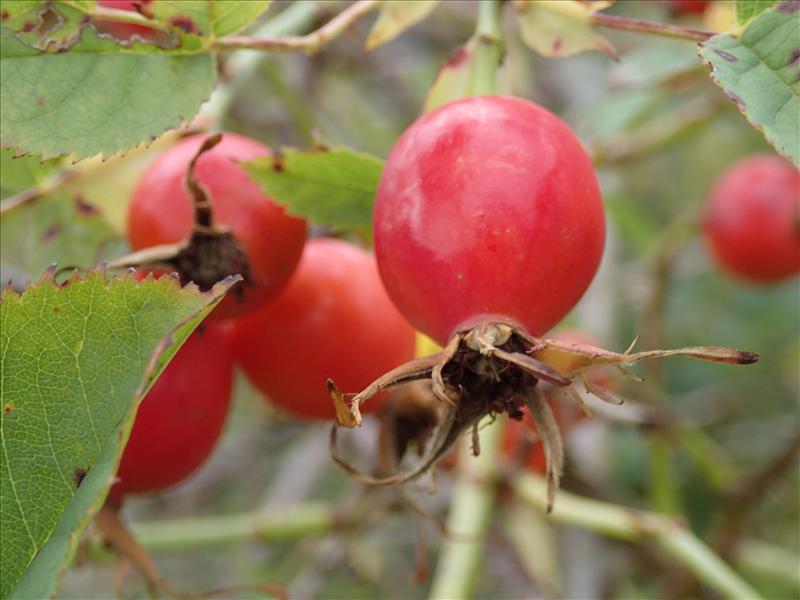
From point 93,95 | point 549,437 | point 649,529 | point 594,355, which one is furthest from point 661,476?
point 93,95

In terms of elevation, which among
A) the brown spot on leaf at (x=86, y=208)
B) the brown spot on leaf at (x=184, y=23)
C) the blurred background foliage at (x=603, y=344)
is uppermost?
the brown spot on leaf at (x=184, y=23)

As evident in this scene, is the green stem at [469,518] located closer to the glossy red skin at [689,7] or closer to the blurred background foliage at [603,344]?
the blurred background foliage at [603,344]

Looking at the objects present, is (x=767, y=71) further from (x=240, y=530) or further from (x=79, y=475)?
(x=240, y=530)

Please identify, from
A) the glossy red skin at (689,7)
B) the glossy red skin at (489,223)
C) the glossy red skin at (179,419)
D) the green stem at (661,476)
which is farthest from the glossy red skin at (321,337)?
the glossy red skin at (689,7)

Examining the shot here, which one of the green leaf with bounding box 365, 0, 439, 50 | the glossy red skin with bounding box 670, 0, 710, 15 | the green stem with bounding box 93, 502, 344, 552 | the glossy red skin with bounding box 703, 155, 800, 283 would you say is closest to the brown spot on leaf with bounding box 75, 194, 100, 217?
the green leaf with bounding box 365, 0, 439, 50

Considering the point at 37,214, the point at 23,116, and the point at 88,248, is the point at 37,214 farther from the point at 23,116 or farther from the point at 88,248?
the point at 23,116

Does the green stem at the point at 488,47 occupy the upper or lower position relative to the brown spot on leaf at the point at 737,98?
lower

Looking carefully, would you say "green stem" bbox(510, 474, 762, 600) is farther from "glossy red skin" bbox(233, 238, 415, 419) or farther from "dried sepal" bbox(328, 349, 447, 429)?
"dried sepal" bbox(328, 349, 447, 429)
